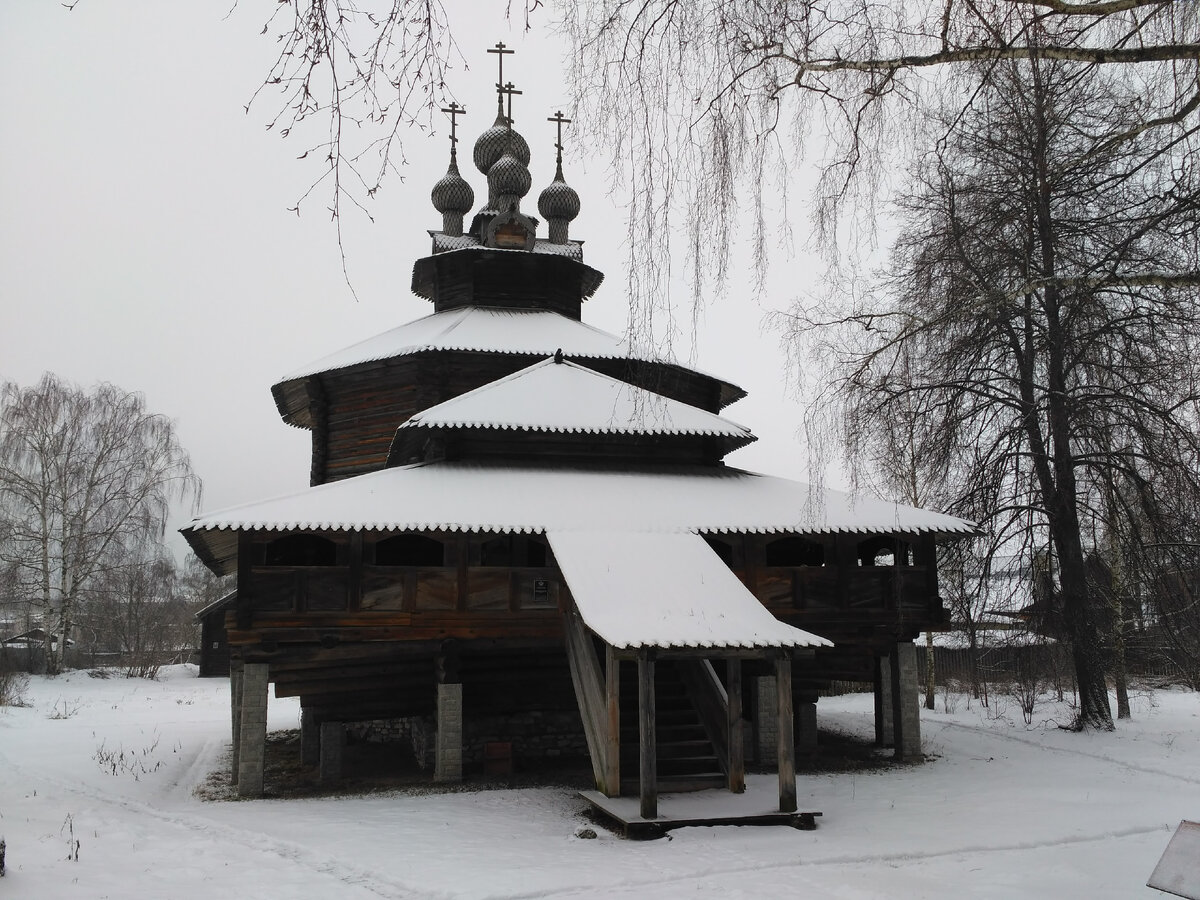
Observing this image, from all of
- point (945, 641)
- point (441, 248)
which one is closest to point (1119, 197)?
point (441, 248)

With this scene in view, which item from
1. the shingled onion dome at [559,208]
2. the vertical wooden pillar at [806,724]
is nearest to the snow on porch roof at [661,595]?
the vertical wooden pillar at [806,724]

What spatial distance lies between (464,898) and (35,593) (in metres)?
29.0

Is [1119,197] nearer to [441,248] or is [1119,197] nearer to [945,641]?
[441,248]

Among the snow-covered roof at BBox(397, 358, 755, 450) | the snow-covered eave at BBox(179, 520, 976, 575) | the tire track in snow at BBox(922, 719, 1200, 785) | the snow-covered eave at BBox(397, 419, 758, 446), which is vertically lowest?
the tire track in snow at BBox(922, 719, 1200, 785)

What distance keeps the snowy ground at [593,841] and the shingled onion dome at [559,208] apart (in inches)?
617

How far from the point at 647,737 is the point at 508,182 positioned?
16.4 m

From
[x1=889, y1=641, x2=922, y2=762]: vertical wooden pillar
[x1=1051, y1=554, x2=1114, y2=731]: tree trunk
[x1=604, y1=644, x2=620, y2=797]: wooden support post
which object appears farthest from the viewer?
[x1=1051, y1=554, x2=1114, y2=731]: tree trunk

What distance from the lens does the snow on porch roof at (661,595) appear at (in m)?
9.26

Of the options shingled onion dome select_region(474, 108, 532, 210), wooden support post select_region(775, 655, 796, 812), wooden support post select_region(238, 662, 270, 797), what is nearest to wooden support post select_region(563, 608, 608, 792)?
wooden support post select_region(775, 655, 796, 812)

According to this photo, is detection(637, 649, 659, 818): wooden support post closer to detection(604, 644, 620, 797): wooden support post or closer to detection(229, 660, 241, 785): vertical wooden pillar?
detection(604, 644, 620, 797): wooden support post

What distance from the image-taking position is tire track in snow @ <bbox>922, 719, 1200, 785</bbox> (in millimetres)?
12113

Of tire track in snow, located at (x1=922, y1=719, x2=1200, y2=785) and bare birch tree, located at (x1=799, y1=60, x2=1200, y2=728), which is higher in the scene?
bare birch tree, located at (x1=799, y1=60, x2=1200, y2=728)

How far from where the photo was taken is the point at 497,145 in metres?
24.0

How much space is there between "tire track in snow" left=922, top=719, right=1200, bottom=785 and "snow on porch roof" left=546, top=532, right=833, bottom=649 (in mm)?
6031
